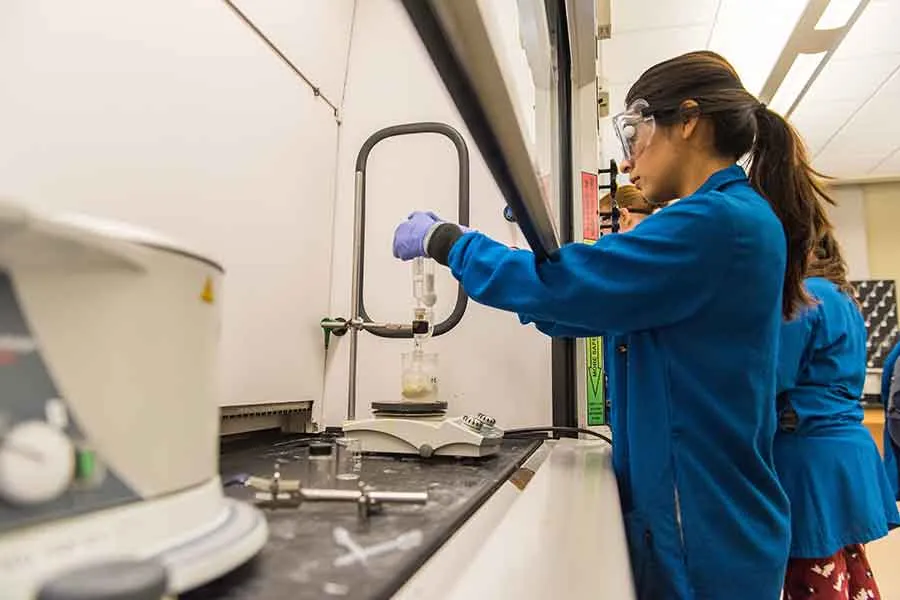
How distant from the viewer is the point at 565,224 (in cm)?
158

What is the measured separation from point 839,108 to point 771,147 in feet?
10.7

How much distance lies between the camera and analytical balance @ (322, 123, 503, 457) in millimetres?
1110

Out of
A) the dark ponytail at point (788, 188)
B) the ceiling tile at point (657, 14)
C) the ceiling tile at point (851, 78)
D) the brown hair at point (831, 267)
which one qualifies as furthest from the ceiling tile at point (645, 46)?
the dark ponytail at point (788, 188)

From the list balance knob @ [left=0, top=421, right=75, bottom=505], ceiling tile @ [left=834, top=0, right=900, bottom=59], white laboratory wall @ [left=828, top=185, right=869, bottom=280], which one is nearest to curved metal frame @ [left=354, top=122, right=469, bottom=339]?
balance knob @ [left=0, top=421, right=75, bottom=505]

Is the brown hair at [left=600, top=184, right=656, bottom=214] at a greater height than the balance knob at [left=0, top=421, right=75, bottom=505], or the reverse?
the brown hair at [left=600, top=184, right=656, bottom=214]

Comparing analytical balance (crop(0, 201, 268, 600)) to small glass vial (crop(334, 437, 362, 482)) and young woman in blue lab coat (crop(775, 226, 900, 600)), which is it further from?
young woman in blue lab coat (crop(775, 226, 900, 600))

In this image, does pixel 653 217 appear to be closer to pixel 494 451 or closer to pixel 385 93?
pixel 494 451

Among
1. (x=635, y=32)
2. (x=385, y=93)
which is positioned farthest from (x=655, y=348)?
(x=635, y=32)

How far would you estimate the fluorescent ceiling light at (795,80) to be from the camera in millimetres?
3113

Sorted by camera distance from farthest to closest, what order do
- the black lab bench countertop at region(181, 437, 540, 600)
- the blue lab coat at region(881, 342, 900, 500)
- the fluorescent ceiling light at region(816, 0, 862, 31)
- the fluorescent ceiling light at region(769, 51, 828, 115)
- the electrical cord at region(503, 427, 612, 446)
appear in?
the fluorescent ceiling light at region(769, 51, 828, 115)
the fluorescent ceiling light at region(816, 0, 862, 31)
the blue lab coat at region(881, 342, 900, 500)
the electrical cord at region(503, 427, 612, 446)
the black lab bench countertop at region(181, 437, 540, 600)

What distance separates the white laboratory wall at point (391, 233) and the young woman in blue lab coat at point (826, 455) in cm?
66

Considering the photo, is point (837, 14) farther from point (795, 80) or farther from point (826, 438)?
point (826, 438)

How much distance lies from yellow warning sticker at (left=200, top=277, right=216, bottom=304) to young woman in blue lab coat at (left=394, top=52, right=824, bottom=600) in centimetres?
55

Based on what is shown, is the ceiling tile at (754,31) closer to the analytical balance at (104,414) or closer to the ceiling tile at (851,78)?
the ceiling tile at (851,78)
